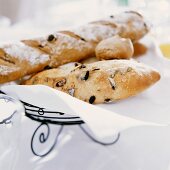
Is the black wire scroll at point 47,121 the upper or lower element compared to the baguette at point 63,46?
lower

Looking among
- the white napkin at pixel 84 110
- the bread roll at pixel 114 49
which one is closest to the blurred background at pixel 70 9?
the bread roll at pixel 114 49

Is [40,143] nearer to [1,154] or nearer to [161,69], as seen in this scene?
[1,154]

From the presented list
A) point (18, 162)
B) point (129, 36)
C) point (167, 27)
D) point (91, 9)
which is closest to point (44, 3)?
point (91, 9)

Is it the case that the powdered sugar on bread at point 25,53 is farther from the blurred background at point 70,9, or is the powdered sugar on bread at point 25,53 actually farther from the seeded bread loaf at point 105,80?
the blurred background at point 70,9

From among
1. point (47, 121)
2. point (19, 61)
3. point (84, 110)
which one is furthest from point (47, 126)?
point (84, 110)

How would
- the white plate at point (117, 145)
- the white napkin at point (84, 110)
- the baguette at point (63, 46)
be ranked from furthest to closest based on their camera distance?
the baguette at point (63, 46) → the white plate at point (117, 145) → the white napkin at point (84, 110)

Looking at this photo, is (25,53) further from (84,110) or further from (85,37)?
(84,110)
